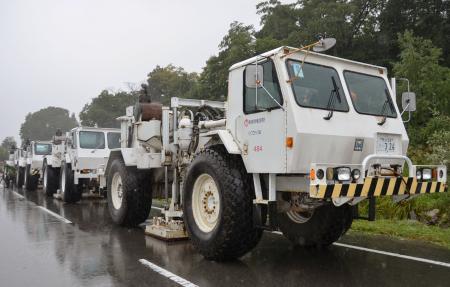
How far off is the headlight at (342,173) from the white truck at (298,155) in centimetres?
1

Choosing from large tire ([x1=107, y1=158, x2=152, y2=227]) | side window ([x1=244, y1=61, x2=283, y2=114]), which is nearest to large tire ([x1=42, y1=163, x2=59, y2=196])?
large tire ([x1=107, y1=158, x2=152, y2=227])

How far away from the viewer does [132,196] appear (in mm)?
8711

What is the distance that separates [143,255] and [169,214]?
1323 mm

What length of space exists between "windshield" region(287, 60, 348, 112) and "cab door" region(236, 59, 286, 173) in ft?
0.75

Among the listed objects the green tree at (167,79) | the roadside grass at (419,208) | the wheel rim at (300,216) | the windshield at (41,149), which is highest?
the green tree at (167,79)

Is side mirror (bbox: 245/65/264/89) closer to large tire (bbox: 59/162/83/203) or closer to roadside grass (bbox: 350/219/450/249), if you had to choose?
roadside grass (bbox: 350/219/450/249)

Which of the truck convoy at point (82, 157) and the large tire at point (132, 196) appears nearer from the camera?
the large tire at point (132, 196)

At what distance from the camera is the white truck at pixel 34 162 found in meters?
21.0

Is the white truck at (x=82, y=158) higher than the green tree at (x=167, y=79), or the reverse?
the green tree at (x=167, y=79)

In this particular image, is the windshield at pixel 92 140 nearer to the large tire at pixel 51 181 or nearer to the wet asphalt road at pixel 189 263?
the large tire at pixel 51 181

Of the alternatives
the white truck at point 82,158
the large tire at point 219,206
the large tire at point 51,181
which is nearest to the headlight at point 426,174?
the large tire at point 219,206

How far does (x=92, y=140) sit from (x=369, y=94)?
10.5m

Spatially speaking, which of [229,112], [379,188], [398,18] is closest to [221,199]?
[229,112]

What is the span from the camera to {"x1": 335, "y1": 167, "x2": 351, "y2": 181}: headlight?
16.6 feet
